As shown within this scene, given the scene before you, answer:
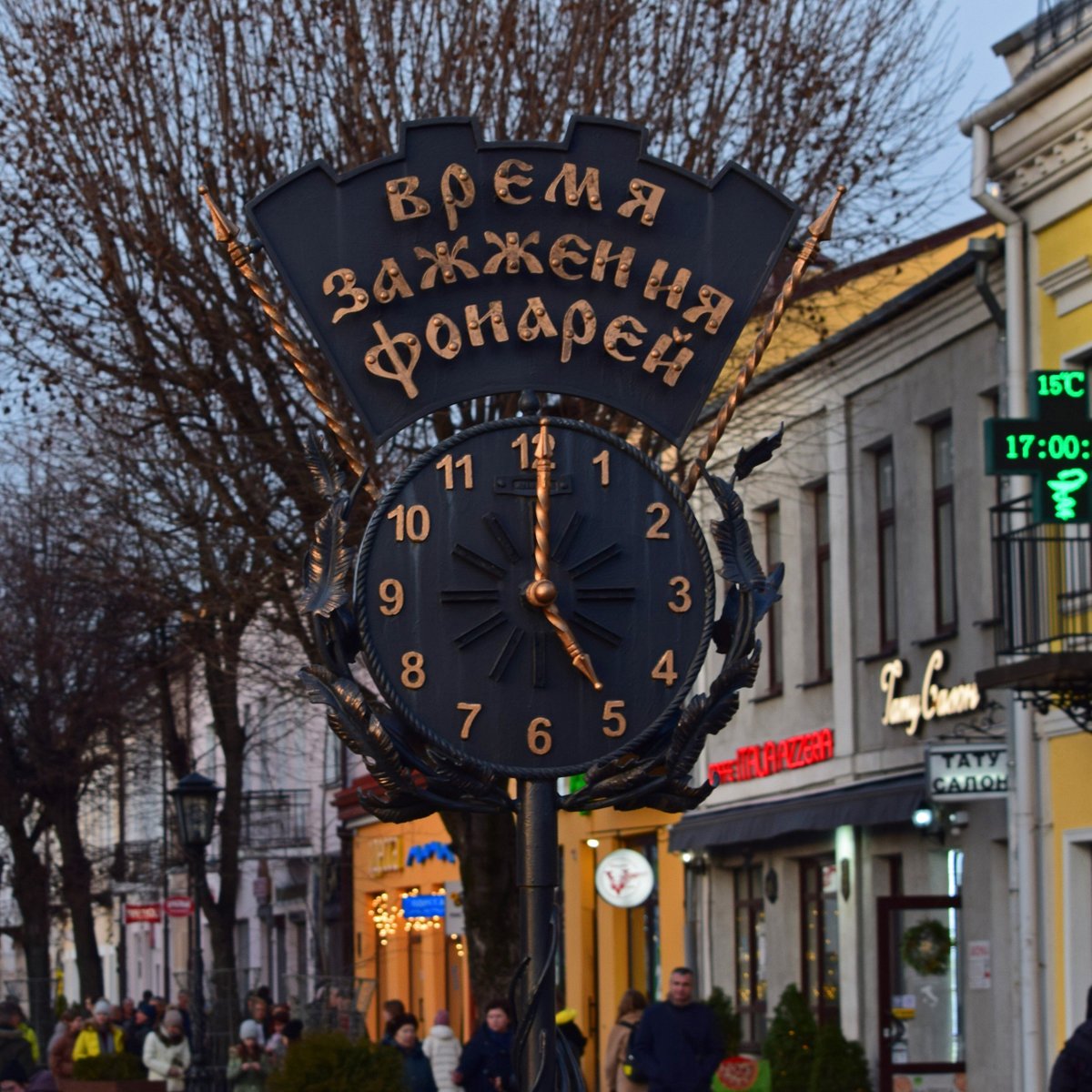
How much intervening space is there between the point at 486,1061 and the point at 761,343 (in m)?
10.4

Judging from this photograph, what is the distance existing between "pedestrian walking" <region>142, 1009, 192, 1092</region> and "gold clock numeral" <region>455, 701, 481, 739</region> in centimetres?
1956

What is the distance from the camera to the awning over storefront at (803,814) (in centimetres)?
2195

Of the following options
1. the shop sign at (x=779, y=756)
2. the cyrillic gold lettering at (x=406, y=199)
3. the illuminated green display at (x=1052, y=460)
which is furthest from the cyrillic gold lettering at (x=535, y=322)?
the shop sign at (x=779, y=756)

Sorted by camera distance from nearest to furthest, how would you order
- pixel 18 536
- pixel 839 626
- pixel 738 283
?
pixel 738 283, pixel 839 626, pixel 18 536

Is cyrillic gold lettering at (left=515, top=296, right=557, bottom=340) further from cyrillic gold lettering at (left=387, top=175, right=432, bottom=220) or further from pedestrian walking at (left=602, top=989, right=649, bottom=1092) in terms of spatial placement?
pedestrian walking at (left=602, top=989, right=649, bottom=1092)

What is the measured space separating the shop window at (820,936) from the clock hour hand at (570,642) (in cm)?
1859

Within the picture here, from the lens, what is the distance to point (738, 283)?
6484 mm

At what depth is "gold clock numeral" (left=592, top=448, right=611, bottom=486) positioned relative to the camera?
6188 millimetres

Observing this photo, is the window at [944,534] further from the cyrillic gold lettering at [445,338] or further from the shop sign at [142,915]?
the shop sign at [142,915]

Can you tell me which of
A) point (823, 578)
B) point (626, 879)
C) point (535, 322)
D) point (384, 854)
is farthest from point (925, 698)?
point (384, 854)

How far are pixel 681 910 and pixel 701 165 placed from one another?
37.4 ft

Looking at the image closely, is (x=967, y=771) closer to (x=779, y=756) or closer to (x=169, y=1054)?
(x=779, y=756)

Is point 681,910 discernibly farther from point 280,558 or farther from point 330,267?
point 330,267

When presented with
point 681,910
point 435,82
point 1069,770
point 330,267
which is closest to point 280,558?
Result: point 435,82
